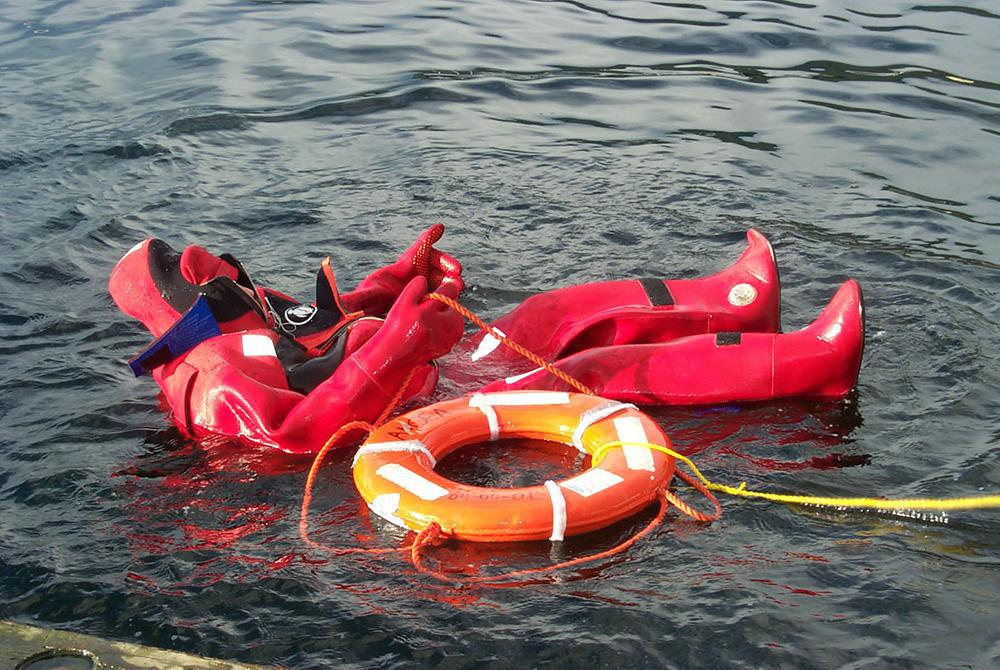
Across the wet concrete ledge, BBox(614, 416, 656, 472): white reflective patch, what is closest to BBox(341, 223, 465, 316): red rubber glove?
BBox(614, 416, 656, 472): white reflective patch

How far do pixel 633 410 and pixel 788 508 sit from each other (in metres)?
0.65

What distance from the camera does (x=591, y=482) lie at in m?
3.74

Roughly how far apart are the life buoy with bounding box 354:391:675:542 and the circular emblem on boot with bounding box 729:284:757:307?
2.70 ft

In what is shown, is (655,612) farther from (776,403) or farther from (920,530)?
(776,403)

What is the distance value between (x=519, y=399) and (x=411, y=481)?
0.66 meters

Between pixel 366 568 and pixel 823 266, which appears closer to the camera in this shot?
pixel 366 568

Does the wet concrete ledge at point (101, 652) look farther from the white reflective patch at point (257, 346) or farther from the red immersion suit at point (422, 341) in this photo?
the white reflective patch at point (257, 346)

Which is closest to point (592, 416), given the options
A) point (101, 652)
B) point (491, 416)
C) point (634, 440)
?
point (634, 440)

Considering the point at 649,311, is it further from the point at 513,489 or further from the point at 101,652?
the point at 101,652

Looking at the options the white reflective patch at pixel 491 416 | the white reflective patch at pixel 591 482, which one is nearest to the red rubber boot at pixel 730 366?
the white reflective patch at pixel 491 416

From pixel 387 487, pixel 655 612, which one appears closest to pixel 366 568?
pixel 387 487

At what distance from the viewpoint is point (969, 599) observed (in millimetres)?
3377

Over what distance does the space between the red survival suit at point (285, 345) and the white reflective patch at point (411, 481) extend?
18.8 inches

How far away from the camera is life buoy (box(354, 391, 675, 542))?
362cm
